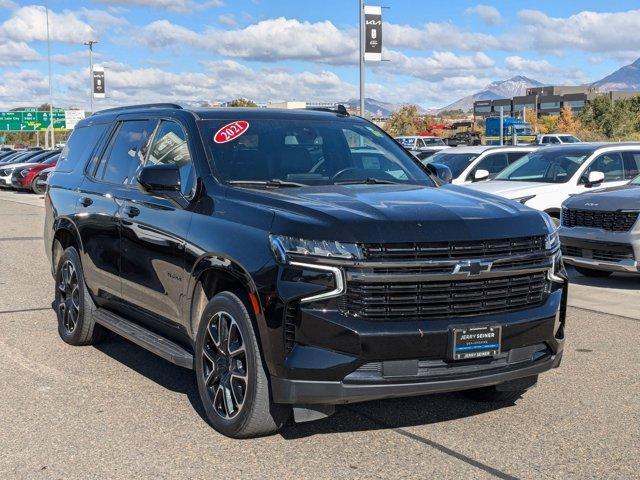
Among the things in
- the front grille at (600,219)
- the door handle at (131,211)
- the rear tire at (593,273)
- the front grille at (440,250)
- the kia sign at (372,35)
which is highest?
the kia sign at (372,35)

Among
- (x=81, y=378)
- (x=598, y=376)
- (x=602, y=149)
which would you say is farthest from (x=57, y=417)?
(x=602, y=149)

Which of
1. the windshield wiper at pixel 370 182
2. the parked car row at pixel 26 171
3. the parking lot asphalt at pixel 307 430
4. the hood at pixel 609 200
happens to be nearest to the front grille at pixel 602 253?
the hood at pixel 609 200

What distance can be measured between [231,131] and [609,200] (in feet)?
19.4

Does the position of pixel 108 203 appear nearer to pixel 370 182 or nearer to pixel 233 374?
pixel 370 182

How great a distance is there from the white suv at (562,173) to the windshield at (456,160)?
3.06 meters

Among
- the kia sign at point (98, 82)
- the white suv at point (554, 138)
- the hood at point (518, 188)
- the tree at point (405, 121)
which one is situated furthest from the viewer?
the tree at point (405, 121)

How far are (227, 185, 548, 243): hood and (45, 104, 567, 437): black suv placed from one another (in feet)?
0.04

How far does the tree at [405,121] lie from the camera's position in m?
73.9

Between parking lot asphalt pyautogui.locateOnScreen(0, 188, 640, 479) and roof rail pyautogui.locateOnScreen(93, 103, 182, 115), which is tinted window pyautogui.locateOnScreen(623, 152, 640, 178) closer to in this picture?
parking lot asphalt pyautogui.locateOnScreen(0, 188, 640, 479)

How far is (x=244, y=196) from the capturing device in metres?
4.94

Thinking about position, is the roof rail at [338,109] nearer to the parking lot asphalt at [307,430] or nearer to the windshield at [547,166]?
the parking lot asphalt at [307,430]

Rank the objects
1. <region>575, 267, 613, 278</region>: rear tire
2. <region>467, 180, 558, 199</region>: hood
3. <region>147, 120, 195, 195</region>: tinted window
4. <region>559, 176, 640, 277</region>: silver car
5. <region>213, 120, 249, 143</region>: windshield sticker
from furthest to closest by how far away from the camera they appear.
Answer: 1. <region>467, 180, 558, 199</region>: hood
2. <region>575, 267, 613, 278</region>: rear tire
3. <region>559, 176, 640, 277</region>: silver car
4. <region>213, 120, 249, 143</region>: windshield sticker
5. <region>147, 120, 195, 195</region>: tinted window

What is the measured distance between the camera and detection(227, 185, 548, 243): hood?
432 cm

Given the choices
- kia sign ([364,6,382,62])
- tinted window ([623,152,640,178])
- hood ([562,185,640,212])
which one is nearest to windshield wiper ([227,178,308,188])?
hood ([562,185,640,212])
